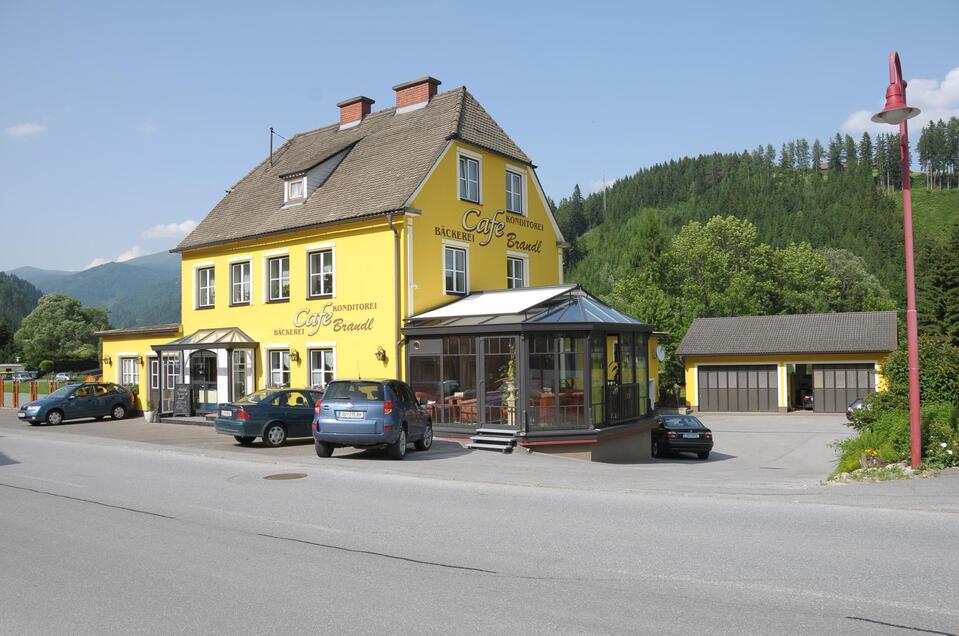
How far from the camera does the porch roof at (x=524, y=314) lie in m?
19.3

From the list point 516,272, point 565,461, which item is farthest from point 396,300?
point 565,461

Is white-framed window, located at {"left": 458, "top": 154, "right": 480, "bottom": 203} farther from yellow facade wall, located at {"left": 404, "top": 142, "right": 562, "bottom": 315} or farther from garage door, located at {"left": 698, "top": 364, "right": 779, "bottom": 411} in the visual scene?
garage door, located at {"left": 698, "top": 364, "right": 779, "bottom": 411}

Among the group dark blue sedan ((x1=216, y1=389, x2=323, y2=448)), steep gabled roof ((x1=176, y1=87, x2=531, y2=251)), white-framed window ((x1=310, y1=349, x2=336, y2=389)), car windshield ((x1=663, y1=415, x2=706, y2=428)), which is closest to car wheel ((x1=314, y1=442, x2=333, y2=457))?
dark blue sedan ((x1=216, y1=389, x2=323, y2=448))

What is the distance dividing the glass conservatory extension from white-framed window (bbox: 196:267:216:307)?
11.0 metres

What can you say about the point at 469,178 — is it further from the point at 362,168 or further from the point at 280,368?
the point at 280,368

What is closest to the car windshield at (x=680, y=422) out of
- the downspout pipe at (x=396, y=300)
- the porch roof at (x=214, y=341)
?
the downspout pipe at (x=396, y=300)

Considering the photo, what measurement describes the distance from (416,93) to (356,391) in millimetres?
15793

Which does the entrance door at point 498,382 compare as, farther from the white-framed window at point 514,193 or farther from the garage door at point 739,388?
the garage door at point 739,388

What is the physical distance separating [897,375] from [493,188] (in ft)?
48.9

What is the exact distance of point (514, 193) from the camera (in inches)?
1091

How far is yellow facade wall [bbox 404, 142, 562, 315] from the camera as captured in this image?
23.4 metres

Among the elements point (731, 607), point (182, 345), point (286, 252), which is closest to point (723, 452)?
point (286, 252)

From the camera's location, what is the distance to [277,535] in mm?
8602

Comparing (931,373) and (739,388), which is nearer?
(931,373)
